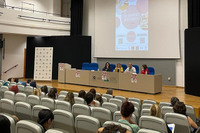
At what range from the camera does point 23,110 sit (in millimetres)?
3295

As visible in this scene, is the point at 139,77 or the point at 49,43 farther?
the point at 49,43

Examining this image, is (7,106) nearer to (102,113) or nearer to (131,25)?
(102,113)

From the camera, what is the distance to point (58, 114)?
2.85 meters

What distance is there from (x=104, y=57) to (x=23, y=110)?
9.06 metres

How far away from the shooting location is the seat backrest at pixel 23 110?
10.5 feet

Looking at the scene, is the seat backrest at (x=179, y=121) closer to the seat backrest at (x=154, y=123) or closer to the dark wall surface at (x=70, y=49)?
the seat backrest at (x=154, y=123)

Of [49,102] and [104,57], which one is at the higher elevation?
[104,57]

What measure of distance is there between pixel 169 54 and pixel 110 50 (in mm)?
3622

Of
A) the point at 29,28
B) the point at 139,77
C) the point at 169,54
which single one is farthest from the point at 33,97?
the point at 29,28

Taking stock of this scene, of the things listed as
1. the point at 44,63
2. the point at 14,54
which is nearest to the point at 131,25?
the point at 44,63

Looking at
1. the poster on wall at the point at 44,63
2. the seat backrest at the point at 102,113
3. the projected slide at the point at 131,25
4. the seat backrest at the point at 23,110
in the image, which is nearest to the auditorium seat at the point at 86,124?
the seat backrest at the point at 102,113

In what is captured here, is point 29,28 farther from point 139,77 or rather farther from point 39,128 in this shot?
point 39,128

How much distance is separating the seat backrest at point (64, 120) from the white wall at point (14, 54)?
11883 millimetres

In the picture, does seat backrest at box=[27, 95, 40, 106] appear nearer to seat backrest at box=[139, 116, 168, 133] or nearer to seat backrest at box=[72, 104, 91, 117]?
seat backrest at box=[72, 104, 91, 117]
